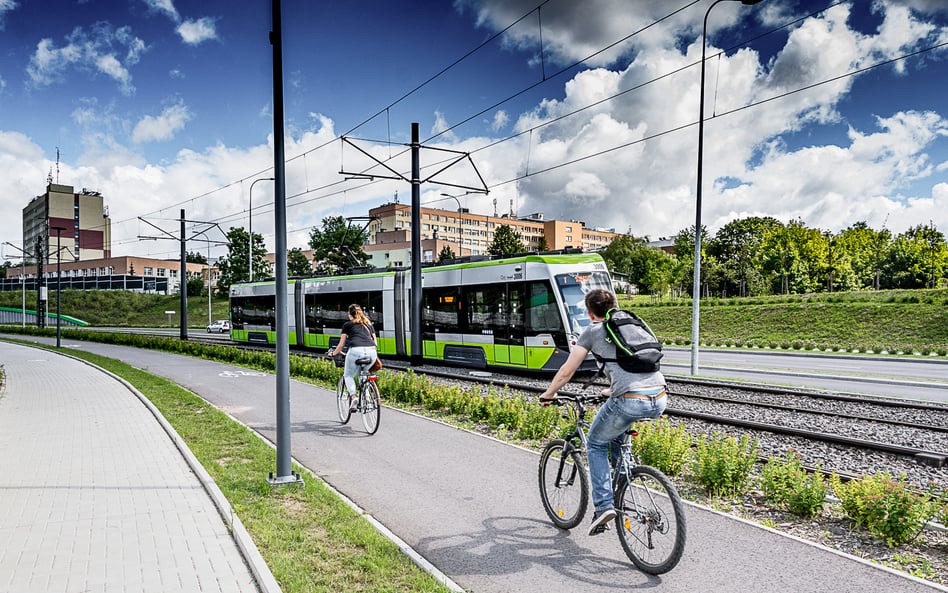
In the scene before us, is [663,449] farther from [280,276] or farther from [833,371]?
[833,371]

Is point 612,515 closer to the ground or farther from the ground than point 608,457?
closer to the ground

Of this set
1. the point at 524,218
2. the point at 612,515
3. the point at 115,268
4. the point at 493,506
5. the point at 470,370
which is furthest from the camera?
the point at 524,218

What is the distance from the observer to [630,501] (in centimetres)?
450

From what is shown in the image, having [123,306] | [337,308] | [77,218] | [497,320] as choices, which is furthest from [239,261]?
[77,218]

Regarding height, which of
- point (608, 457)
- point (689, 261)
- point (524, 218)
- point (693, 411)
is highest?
point (524, 218)

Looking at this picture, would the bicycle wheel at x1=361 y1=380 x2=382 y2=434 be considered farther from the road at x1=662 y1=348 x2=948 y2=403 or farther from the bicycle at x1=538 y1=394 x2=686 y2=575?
the road at x1=662 y1=348 x2=948 y2=403

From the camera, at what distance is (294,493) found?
20.1ft

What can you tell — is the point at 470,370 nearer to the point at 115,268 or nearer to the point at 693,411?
the point at 693,411

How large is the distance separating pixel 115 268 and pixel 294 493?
4729 inches

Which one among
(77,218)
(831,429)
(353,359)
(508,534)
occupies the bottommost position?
(831,429)

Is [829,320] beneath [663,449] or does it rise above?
above

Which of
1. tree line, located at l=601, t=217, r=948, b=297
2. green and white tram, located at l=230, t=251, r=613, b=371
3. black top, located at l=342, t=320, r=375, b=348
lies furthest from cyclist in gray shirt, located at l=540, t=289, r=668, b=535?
tree line, located at l=601, t=217, r=948, b=297

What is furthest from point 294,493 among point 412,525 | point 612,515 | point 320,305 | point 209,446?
point 320,305

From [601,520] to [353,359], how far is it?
5.47 metres
